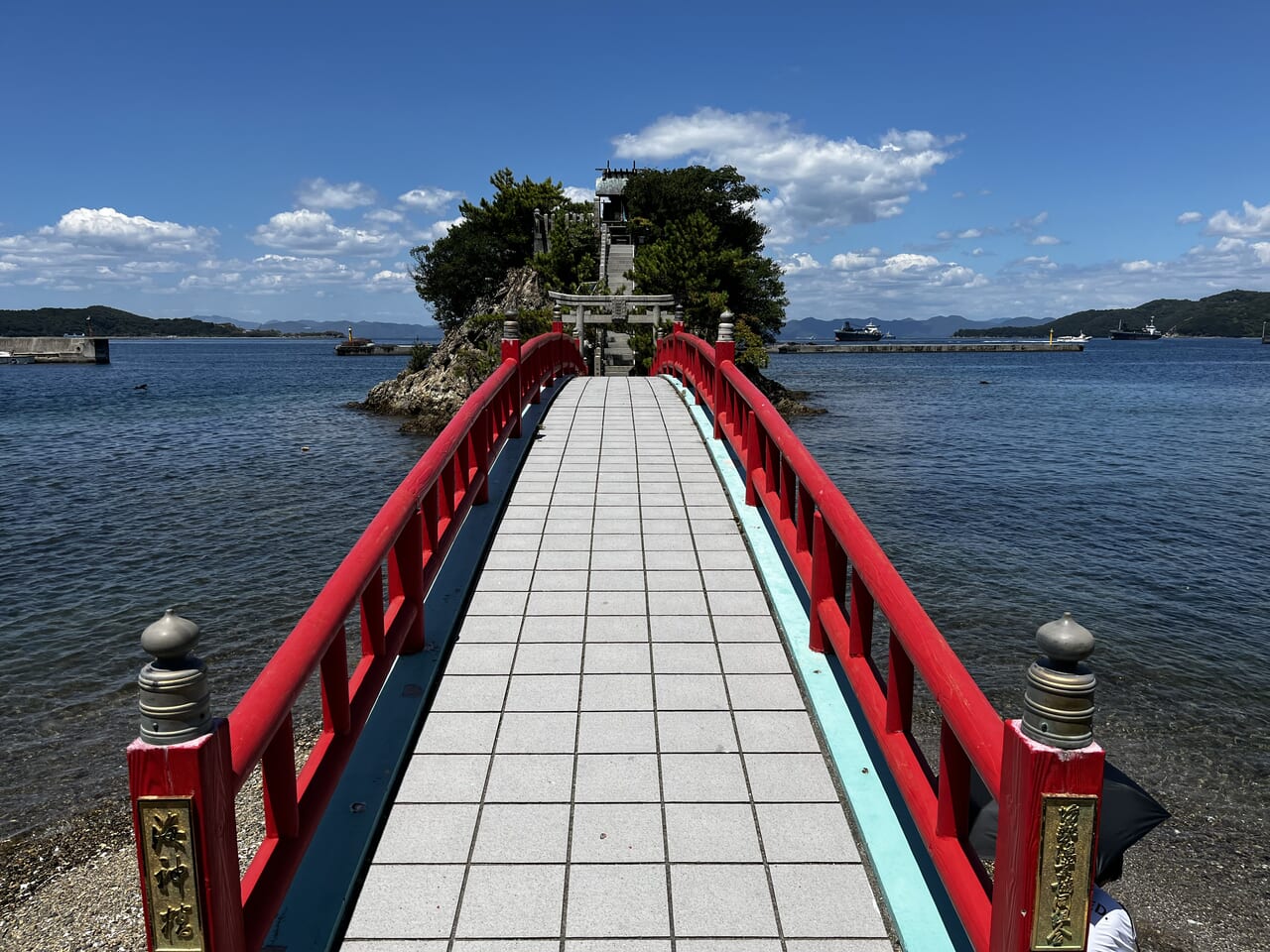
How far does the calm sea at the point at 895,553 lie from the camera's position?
10531mm

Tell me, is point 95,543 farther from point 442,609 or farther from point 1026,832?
point 1026,832

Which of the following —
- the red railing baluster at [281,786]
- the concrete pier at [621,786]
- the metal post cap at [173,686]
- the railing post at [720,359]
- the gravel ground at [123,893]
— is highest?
the railing post at [720,359]

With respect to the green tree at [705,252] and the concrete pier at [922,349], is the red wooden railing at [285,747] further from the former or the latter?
the concrete pier at [922,349]

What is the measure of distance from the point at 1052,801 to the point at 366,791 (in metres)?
3.13

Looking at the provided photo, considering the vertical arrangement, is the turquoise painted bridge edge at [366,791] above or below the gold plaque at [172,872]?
below

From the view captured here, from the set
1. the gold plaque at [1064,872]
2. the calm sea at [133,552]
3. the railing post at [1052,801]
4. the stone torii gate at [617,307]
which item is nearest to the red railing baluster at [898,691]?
the railing post at [1052,801]

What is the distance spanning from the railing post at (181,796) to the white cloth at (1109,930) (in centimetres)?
410

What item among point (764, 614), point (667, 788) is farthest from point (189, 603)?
point (667, 788)

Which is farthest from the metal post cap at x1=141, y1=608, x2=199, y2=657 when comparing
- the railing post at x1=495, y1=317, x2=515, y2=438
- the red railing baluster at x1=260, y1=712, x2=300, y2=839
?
the railing post at x1=495, y1=317, x2=515, y2=438

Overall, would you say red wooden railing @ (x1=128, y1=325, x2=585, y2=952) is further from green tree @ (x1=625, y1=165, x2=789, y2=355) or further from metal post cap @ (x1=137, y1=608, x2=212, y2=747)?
green tree @ (x1=625, y1=165, x2=789, y2=355)

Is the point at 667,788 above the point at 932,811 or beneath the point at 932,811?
beneath

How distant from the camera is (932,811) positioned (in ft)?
11.5

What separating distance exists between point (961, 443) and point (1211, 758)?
26.8 meters

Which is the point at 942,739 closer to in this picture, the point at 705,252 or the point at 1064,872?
the point at 1064,872
